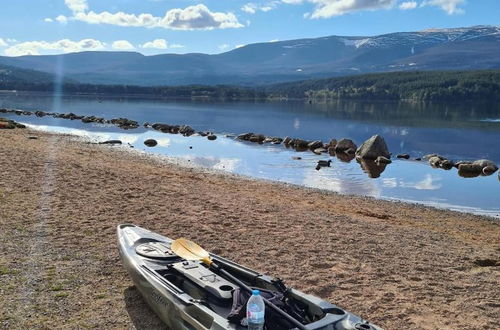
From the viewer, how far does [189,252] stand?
890 cm

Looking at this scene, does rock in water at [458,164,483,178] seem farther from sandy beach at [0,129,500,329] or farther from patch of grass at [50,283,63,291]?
patch of grass at [50,283,63,291]

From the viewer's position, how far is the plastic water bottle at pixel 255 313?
243 inches

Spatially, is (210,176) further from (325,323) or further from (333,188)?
(325,323)

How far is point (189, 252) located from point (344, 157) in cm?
3340

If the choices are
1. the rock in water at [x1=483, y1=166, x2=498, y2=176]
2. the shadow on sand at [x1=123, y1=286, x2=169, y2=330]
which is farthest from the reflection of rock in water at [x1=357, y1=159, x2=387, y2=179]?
the shadow on sand at [x1=123, y1=286, x2=169, y2=330]

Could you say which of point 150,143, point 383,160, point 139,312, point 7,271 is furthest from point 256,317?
point 150,143

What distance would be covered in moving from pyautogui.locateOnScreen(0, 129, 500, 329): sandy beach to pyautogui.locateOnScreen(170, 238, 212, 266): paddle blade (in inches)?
43.8

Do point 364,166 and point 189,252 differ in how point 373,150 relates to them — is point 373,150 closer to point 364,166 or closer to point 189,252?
point 364,166

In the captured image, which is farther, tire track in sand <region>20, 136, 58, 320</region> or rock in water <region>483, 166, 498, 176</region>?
rock in water <region>483, 166, 498, 176</region>

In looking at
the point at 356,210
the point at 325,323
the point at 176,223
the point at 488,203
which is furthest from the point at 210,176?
the point at 325,323

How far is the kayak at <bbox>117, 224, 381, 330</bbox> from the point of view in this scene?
21.9 ft

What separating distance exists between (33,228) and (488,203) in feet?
70.5

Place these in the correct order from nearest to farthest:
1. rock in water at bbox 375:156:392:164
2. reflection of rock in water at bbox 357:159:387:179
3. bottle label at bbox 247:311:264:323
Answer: bottle label at bbox 247:311:264:323, reflection of rock in water at bbox 357:159:387:179, rock in water at bbox 375:156:392:164

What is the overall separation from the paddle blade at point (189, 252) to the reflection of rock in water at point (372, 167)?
79.8 feet
